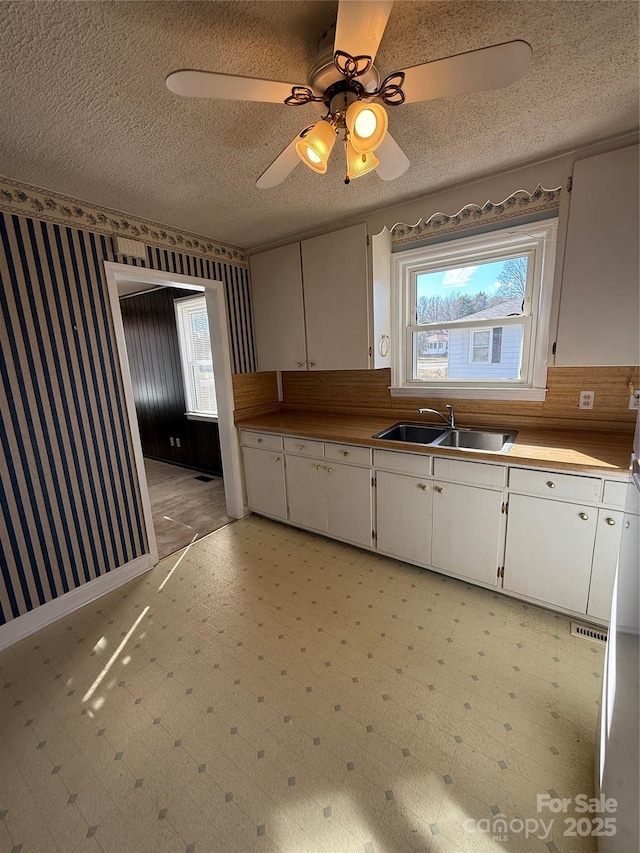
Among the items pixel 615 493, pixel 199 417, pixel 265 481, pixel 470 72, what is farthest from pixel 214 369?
pixel 615 493

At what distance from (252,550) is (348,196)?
8.47 feet

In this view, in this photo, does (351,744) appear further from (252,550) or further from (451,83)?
(451,83)

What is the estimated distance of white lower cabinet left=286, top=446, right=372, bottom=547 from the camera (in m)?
2.56

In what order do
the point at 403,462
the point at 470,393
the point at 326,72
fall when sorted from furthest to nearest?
the point at 470,393, the point at 403,462, the point at 326,72

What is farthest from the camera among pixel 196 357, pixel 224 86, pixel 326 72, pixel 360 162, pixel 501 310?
pixel 196 357

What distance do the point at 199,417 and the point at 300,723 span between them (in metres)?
3.63

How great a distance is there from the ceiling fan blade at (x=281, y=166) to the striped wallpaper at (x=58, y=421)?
4.59 ft

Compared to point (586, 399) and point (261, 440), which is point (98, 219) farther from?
point (586, 399)

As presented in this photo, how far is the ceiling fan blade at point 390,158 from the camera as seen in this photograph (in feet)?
4.16

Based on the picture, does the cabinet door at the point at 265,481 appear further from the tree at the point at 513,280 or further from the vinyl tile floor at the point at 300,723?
the tree at the point at 513,280

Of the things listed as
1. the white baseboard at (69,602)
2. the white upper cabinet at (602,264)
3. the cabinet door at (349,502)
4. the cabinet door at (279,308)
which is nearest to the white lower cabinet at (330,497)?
the cabinet door at (349,502)

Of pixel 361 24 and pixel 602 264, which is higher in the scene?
pixel 361 24

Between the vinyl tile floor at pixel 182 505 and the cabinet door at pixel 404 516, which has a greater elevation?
the cabinet door at pixel 404 516

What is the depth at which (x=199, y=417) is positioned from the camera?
4.53 meters
